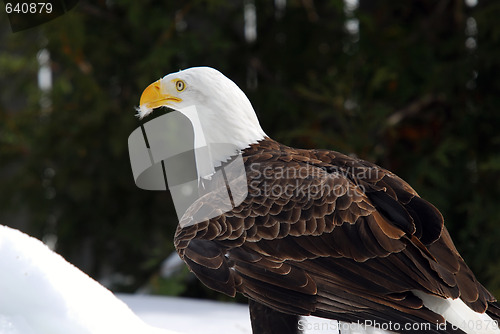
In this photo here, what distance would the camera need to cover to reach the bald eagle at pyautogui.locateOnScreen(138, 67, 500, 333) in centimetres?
207

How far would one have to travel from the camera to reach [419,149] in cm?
495

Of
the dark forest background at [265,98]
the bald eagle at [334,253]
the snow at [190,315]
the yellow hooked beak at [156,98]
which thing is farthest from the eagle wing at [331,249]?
the dark forest background at [265,98]

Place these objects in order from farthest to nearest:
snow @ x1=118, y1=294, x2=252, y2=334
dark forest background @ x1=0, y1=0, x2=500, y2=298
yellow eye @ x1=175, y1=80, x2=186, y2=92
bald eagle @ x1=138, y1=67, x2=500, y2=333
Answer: dark forest background @ x1=0, y1=0, x2=500, y2=298
snow @ x1=118, y1=294, x2=252, y2=334
yellow eye @ x1=175, y1=80, x2=186, y2=92
bald eagle @ x1=138, y1=67, x2=500, y2=333

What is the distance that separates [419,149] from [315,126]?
81cm

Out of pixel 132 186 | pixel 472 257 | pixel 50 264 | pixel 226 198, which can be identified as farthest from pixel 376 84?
pixel 50 264

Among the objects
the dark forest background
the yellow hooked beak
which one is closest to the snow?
the dark forest background

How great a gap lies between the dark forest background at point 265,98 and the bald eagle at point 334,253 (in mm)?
2230

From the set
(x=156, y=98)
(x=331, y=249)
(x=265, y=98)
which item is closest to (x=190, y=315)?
(x=156, y=98)

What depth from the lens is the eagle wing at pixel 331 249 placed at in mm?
2076

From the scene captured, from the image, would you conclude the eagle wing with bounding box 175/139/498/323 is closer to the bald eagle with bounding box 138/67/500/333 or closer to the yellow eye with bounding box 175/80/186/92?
the bald eagle with bounding box 138/67/500/333

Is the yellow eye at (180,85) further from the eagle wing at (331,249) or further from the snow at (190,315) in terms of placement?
the snow at (190,315)

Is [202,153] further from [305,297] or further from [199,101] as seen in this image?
[305,297]

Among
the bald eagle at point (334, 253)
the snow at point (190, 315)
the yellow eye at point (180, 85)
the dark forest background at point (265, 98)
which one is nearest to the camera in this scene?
the bald eagle at point (334, 253)

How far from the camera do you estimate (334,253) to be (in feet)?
7.01
